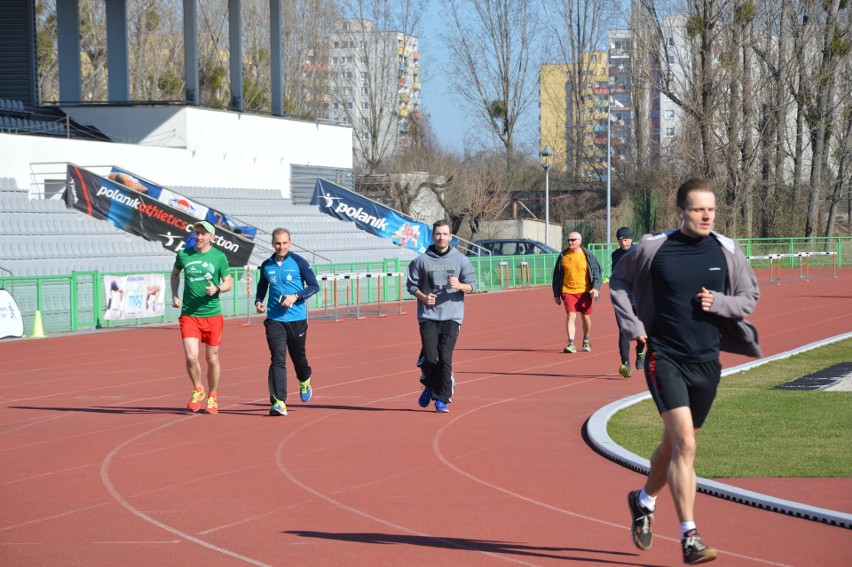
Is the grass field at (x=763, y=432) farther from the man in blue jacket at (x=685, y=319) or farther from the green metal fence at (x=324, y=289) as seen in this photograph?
the green metal fence at (x=324, y=289)

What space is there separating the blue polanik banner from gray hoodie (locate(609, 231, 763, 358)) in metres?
35.1

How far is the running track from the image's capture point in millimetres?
6969

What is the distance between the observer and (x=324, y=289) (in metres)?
31.1

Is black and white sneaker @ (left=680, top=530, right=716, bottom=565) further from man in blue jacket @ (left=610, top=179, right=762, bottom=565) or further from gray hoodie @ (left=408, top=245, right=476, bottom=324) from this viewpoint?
gray hoodie @ (left=408, top=245, right=476, bottom=324)

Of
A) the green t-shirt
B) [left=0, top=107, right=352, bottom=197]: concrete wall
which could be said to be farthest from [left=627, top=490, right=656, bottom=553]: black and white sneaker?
[left=0, top=107, right=352, bottom=197]: concrete wall

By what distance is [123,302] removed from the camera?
26.5m

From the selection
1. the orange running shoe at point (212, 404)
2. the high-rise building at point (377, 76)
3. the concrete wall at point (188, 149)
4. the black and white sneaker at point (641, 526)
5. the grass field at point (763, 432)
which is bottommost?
the orange running shoe at point (212, 404)

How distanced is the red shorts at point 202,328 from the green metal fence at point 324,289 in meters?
12.0

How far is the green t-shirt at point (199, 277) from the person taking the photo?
498 inches

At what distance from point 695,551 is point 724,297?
53.4 inches

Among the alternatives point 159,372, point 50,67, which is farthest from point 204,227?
point 50,67

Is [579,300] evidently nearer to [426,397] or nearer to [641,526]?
[426,397]

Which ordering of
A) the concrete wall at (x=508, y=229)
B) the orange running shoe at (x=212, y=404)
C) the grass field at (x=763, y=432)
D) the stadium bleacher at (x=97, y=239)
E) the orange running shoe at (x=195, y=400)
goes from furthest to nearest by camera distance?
1. the concrete wall at (x=508, y=229)
2. the stadium bleacher at (x=97, y=239)
3. the orange running shoe at (x=195, y=400)
4. the orange running shoe at (x=212, y=404)
5. the grass field at (x=763, y=432)

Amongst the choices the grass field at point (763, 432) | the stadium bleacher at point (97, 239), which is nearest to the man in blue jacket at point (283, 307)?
the grass field at point (763, 432)
